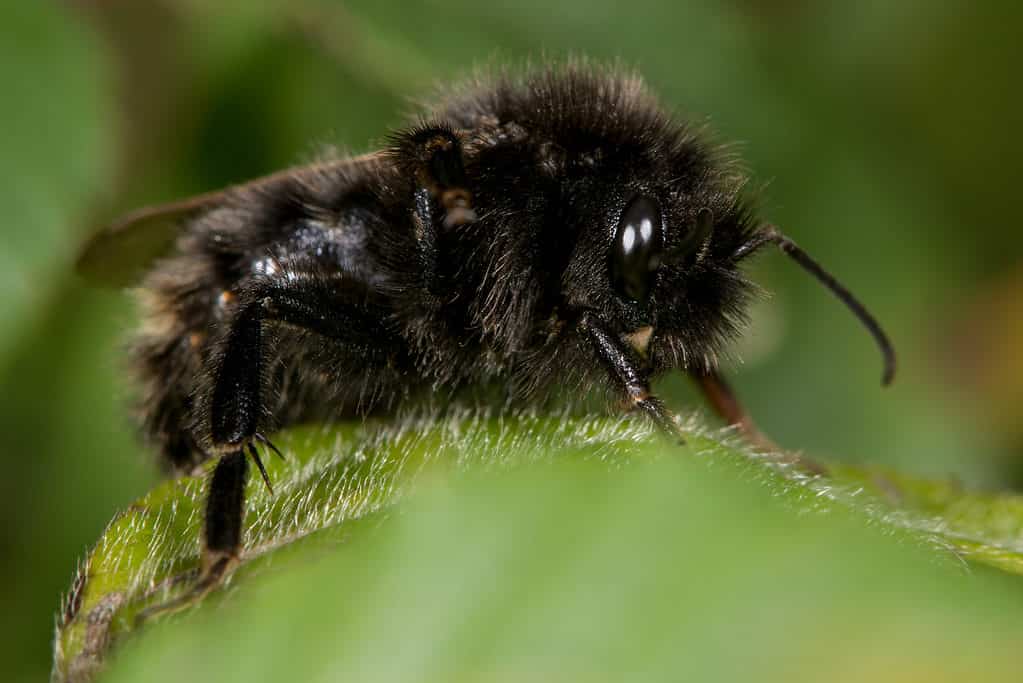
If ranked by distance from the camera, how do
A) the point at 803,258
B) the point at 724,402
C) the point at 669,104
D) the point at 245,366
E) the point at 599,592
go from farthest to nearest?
the point at 669,104
the point at 724,402
the point at 803,258
the point at 245,366
the point at 599,592

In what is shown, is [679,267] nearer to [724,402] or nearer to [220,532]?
[724,402]

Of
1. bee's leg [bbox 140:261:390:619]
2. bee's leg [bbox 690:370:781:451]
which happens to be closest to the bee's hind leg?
bee's leg [bbox 140:261:390:619]

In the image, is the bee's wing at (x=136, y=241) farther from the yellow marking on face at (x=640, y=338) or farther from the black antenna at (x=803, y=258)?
the black antenna at (x=803, y=258)

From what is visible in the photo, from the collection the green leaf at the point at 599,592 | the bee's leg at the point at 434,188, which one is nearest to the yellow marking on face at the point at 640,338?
the bee's leg at the point at 434,188

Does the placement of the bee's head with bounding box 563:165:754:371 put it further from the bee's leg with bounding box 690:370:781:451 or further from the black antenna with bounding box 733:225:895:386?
the bee's leg with bounding box 690:370:781:451

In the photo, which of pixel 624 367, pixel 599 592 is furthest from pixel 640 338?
pixel 599 592

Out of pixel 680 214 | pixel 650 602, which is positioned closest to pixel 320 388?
pixel 680 214
